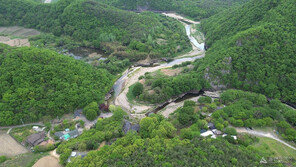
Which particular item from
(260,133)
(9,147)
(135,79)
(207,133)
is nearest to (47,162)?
(9,147)

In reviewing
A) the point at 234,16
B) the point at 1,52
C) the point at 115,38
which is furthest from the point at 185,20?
the point at 1,52

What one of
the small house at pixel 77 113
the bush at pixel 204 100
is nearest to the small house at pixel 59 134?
the small house at pixel 77 113

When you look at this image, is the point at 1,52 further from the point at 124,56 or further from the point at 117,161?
the point at 117,161

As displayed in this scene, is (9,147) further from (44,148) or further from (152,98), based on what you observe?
(152,98)

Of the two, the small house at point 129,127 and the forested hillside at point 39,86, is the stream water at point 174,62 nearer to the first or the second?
the forested hillside at point 39,86

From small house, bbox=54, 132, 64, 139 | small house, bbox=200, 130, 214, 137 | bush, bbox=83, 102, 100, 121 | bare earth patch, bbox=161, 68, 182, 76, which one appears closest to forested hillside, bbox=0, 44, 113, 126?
bush, bbox=83, 102, 100, 121

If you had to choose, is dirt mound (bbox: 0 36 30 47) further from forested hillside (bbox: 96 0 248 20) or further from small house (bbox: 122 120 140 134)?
small house (bbox: 122 120 140 134)
